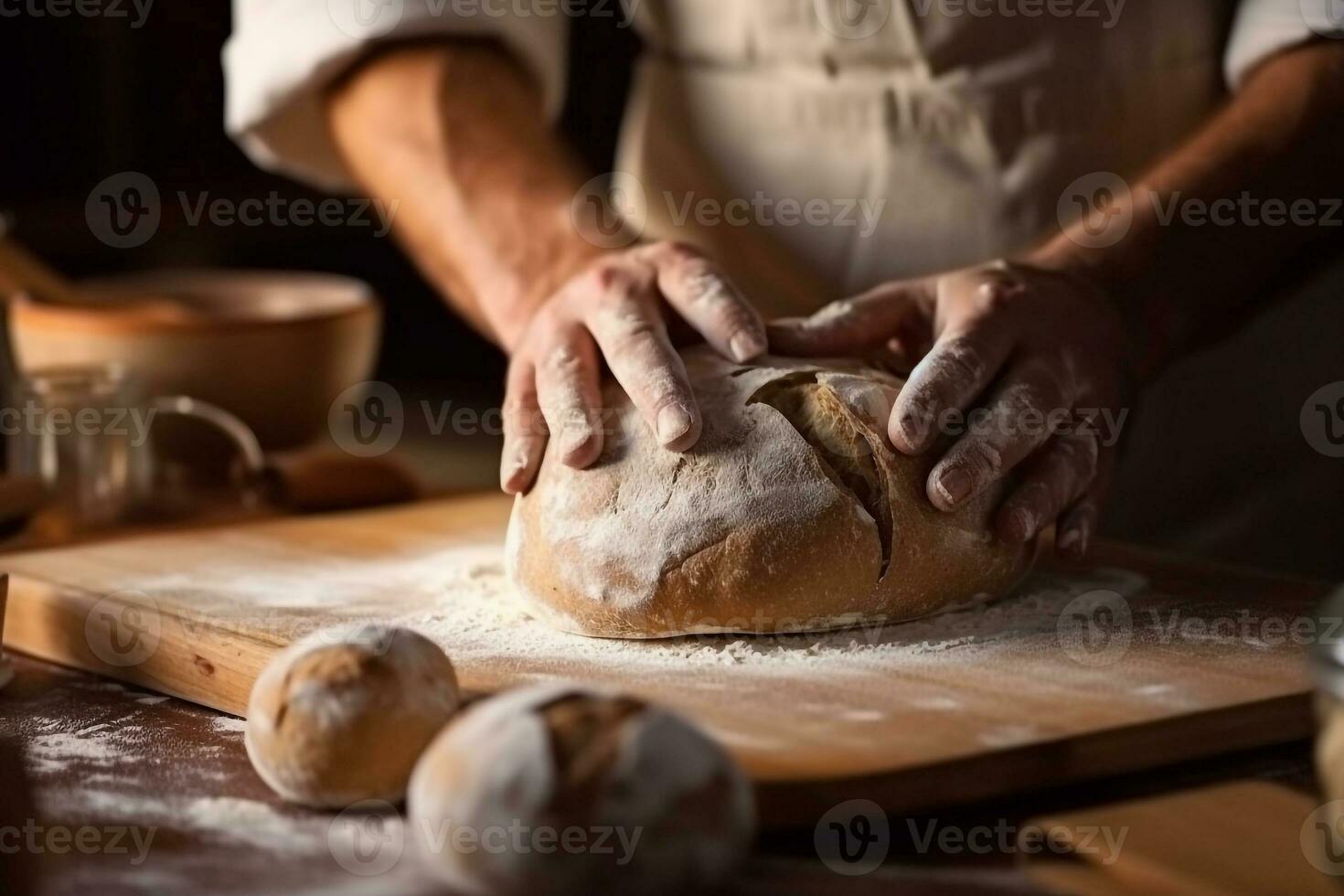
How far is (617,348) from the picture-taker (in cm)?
155

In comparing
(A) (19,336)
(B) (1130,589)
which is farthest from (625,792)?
(A) (19,336)

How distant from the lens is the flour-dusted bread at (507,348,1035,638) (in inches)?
57.6

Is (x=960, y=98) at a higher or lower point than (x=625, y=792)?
higher

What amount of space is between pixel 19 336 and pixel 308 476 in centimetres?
56

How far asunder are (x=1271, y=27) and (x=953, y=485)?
3.02ft

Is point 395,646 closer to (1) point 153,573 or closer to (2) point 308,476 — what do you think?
(1) point 153,573

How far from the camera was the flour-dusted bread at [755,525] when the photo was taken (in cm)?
146

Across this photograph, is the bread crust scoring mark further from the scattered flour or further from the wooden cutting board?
the scattered flour

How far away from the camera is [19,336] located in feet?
7.80

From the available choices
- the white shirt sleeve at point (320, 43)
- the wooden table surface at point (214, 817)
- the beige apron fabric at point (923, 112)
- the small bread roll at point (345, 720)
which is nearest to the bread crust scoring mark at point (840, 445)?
the wooden table surface at point (214, 817)

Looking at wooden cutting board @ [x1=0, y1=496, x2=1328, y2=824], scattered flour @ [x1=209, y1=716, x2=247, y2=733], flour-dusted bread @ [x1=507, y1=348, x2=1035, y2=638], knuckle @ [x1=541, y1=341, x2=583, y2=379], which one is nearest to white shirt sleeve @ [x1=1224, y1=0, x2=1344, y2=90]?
wooden cutting board @ [x1=0, y1=496, x2=1328, y2=824]

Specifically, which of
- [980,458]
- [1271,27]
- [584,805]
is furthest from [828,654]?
[1271,27]

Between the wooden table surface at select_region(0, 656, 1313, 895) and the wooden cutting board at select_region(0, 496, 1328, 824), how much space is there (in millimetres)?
25

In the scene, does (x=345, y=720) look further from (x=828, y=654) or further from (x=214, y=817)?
(x=828, y=654)
